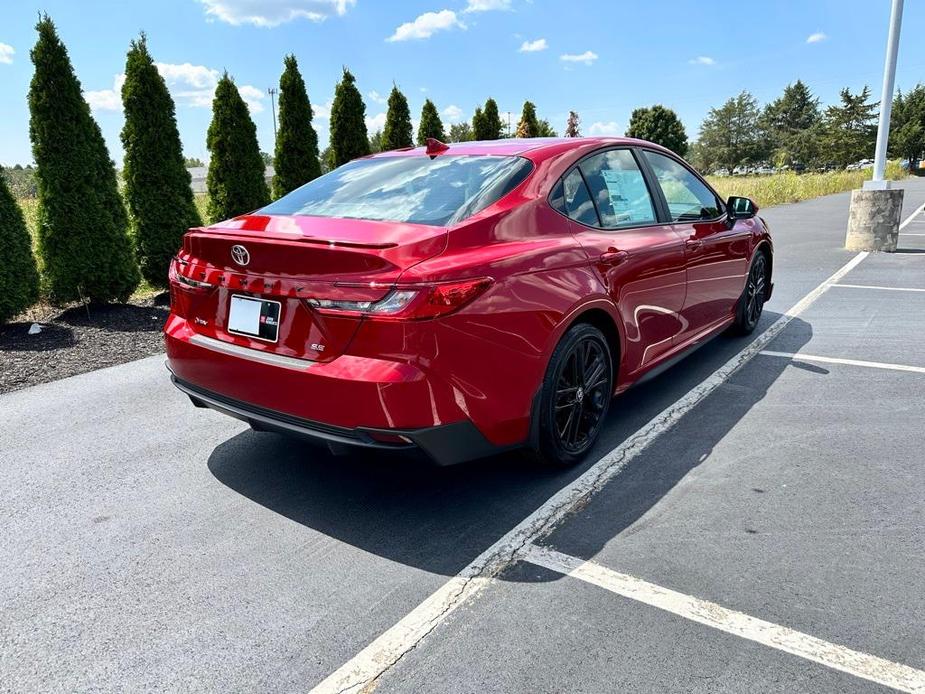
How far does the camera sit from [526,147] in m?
3.55

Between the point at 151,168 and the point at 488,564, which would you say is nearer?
the point at 488,564

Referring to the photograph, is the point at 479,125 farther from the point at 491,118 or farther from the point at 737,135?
the point at 737,135

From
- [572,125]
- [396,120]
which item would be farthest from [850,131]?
[396,120]

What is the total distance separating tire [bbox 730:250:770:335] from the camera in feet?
18.4

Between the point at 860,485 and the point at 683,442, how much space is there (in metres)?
0.86

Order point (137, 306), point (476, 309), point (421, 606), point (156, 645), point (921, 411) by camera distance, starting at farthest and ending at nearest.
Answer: point (137, 306), point (921, 411), point (476, 309), point (421, 606), point (156, 645)

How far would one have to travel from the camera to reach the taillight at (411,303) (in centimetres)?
248

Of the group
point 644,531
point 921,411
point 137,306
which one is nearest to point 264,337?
point 644,531

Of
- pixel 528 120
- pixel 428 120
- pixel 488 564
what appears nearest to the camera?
pixel 488 564

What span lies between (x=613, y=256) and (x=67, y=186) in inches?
253

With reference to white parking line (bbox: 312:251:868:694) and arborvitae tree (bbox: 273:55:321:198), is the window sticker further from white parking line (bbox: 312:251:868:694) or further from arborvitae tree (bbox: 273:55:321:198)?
arborvitae tree (bbox: 273:55:321:198)

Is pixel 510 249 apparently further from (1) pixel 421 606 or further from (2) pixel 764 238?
(2) pixel 764 238

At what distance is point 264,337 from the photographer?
280cm

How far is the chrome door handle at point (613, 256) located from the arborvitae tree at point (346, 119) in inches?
427
